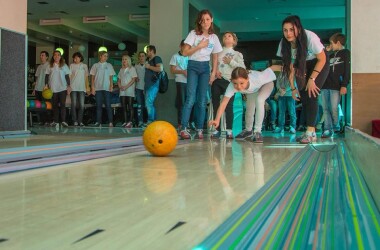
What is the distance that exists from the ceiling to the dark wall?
5998 millimetres

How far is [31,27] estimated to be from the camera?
17141mm

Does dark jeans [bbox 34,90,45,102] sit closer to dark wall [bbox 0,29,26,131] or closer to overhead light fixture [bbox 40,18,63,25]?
dark wall [bbox 0,29,26,131]

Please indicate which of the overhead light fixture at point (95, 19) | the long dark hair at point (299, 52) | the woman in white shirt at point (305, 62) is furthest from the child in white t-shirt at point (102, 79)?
the overhead light fixture at point (95, 19)

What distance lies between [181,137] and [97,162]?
2455 millimetres

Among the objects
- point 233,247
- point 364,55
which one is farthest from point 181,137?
point 233,247

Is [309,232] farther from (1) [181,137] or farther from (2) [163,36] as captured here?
(2) [163,36]

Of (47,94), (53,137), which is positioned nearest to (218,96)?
(53,137)

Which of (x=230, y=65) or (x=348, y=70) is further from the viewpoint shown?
(x=348, y=70)

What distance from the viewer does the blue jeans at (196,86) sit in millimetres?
5371

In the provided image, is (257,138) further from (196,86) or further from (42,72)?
(42,72)

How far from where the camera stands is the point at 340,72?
260 inches

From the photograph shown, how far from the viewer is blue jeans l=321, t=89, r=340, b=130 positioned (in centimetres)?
657

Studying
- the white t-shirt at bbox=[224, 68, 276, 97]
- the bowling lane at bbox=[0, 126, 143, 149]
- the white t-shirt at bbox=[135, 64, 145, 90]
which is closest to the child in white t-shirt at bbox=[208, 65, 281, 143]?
the white t-shirt at bbox=[224, 68, 276, 97]

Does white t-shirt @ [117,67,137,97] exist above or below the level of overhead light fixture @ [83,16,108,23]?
below
